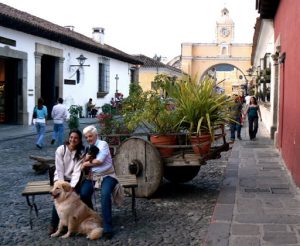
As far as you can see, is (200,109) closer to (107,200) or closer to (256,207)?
(256,207)

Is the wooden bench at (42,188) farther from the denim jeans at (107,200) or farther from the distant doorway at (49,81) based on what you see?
the distant doorway at (49,81)

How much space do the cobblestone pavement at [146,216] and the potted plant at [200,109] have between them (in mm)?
702

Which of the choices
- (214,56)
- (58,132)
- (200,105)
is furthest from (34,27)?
(214,56)

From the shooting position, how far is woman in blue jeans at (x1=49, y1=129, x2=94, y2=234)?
464 centimetres

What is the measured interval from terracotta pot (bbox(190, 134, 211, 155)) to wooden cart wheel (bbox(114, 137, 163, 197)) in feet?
1.59

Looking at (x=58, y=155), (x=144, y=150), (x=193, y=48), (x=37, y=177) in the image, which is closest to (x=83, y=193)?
(x=58, y=155)

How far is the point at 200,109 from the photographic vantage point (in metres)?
6.08

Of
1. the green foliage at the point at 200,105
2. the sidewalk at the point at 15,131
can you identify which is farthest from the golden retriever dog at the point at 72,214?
the sidewalk at the point at 15,131

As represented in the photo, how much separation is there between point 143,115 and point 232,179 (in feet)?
6.07

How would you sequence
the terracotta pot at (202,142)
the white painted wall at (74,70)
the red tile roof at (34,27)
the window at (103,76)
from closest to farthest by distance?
the terracotta pot at (202,142)
the red tile roof at (34,27)
the white painted wall at (74,70)
the window at (103,76)

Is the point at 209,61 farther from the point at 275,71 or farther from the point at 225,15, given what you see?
the point at 275,71

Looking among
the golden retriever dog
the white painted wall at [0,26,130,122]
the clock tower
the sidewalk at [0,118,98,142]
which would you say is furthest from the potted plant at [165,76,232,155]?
the clock tower

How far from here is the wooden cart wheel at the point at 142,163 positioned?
227 inches

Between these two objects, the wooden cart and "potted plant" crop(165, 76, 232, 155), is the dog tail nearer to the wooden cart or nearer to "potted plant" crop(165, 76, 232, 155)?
the wooden cart
